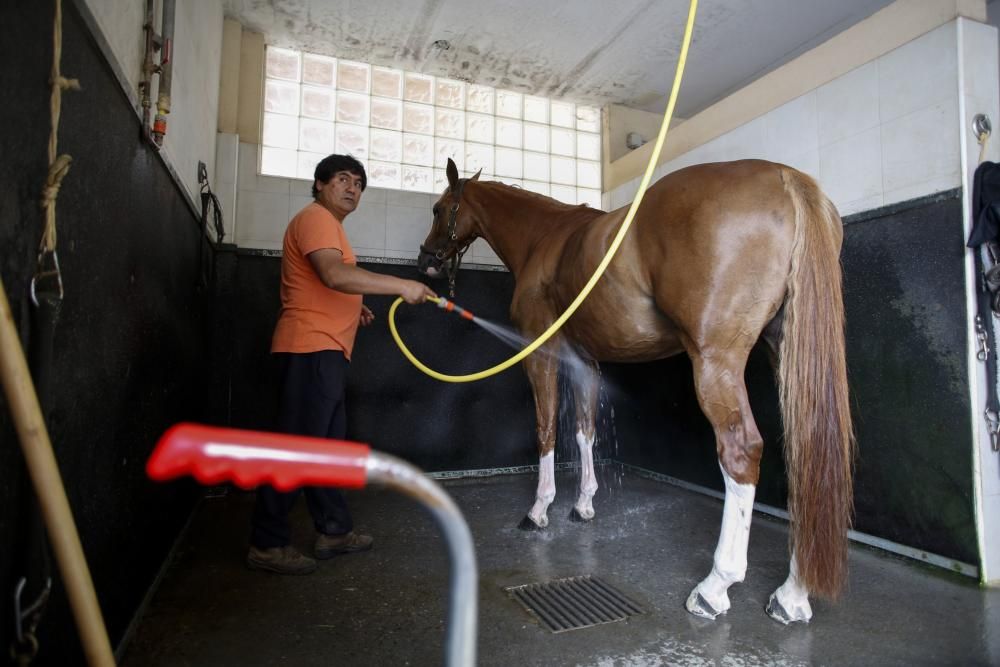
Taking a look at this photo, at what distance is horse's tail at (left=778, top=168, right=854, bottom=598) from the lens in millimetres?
1390

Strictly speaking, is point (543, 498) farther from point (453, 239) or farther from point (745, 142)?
point (745, 142)

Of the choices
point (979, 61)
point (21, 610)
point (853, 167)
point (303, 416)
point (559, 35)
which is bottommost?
point (21, 610)

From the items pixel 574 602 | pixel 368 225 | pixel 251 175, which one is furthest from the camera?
pixel 368 225

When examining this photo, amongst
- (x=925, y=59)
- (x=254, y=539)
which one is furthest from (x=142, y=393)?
(x=925, y=59)

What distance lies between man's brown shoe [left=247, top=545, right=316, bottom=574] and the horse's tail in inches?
57.6

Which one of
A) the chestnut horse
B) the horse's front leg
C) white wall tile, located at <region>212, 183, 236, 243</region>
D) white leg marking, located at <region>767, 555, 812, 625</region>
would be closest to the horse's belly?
the chestnut horse

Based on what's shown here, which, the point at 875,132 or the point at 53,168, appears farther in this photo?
the point at 875,132

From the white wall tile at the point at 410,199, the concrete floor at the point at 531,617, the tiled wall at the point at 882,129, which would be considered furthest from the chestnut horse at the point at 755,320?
the white wall tile at the point at 410,199

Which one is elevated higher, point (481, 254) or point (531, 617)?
point (481, 254)

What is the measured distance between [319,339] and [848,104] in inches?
84.9

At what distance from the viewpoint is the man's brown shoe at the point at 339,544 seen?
185cm

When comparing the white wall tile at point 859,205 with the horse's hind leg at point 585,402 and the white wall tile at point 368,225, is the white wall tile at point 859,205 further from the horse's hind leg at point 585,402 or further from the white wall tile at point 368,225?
the white wall tile at point 368,225

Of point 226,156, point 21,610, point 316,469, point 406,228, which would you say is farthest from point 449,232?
point 316,469

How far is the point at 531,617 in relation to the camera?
146 cm
